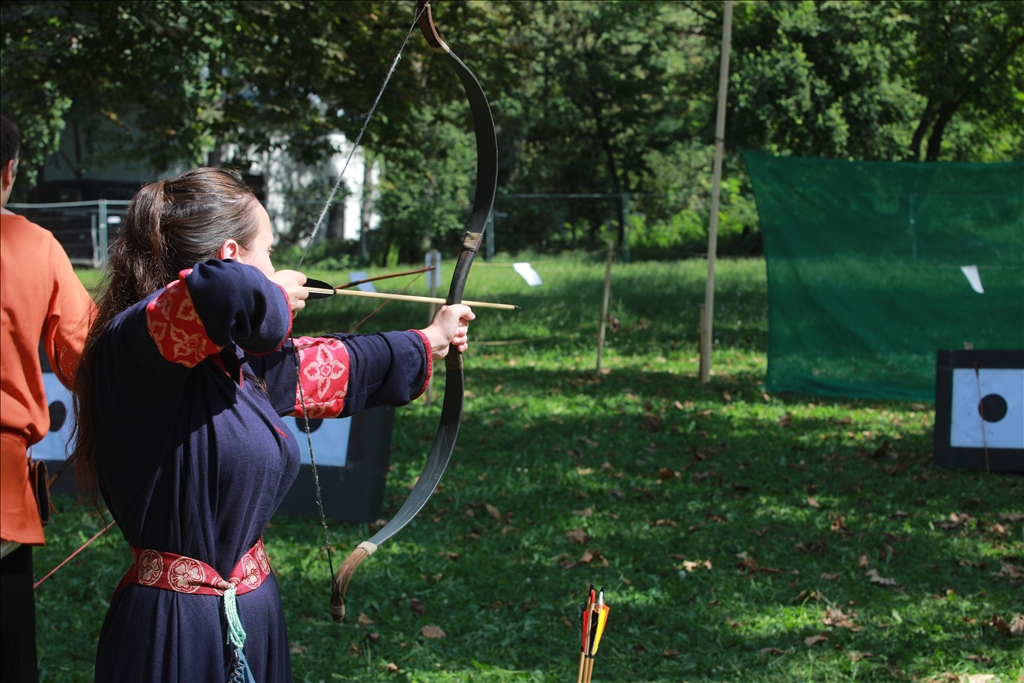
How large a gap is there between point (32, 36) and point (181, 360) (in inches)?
296

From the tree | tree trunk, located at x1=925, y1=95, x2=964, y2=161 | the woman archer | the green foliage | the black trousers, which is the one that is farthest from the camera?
tree trunk, located at x1=925, y1=95, x2=964, y2=161

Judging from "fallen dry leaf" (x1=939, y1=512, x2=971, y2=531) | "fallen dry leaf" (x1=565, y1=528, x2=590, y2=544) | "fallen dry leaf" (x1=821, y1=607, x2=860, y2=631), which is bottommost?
"fallen dry leaf" (x1=821, y1=607, x2=860, y2=631)

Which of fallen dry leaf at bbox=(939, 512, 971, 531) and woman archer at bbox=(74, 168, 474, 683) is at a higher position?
woman archer at bbox=(74, 168, 474, 683)

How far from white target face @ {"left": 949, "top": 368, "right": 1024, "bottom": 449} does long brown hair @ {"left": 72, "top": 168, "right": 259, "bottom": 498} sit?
468cm

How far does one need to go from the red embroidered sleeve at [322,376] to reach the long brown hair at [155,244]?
28 cm

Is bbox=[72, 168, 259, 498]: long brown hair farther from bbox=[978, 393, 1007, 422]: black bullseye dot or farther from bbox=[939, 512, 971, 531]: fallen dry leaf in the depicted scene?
bbox=[978, 393, 1007, 422]: black bullseye dot

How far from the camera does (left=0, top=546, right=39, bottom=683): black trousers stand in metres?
1.73

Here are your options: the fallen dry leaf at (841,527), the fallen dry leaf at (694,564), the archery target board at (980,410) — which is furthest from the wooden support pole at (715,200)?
the fallen dry leaf at (694,564)

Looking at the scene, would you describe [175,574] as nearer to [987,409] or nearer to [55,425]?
[55,425]

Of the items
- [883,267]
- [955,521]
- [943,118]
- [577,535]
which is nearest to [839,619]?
[577,535]

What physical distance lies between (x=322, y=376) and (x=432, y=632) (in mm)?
1802

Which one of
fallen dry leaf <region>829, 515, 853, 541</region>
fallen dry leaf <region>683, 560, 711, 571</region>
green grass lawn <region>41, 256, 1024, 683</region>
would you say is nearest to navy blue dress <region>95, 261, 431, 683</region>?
green grass lawn <region>41, 256, 1024, 683</region>

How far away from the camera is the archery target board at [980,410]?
16.4 feet

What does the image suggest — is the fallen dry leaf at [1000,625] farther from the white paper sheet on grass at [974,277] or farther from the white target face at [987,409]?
the white paper sheet on grass at [974,277]
